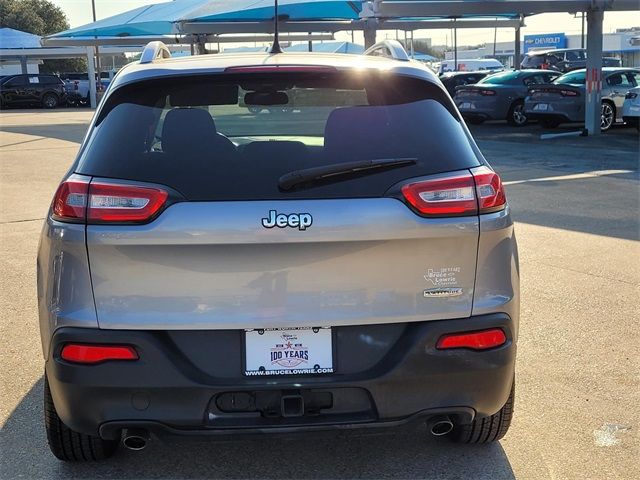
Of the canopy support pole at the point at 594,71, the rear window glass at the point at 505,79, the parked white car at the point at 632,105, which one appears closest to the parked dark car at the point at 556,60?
the rear window glass at the point at 505,79

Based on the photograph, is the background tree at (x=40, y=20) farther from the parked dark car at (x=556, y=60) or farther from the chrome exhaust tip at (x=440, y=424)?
the chrome exhaust tip at (x=440, y=424)

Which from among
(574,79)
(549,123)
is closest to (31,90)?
(549,123)

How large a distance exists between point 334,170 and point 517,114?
67.8 ft

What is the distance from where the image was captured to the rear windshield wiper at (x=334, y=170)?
2910mm

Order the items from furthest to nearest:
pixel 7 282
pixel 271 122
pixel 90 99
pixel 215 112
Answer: pixel 90 99
pixel 7 282
pixel 271 122
pixel 215 112

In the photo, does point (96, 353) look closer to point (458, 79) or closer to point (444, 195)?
point (444, 195)

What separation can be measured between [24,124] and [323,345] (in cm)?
2791

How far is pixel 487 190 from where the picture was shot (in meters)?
3.08

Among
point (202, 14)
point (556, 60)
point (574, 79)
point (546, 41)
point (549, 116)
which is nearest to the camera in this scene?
point (549, 116)

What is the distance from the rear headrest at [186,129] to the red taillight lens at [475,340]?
1142 mm

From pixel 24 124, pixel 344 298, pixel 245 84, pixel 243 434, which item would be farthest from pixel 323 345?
pixel 24 124

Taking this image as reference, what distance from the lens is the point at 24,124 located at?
93.7 feet

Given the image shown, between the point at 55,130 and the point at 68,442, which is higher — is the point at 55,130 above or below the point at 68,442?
below

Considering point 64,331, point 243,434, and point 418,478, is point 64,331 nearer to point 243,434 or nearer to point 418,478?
point 243,434
